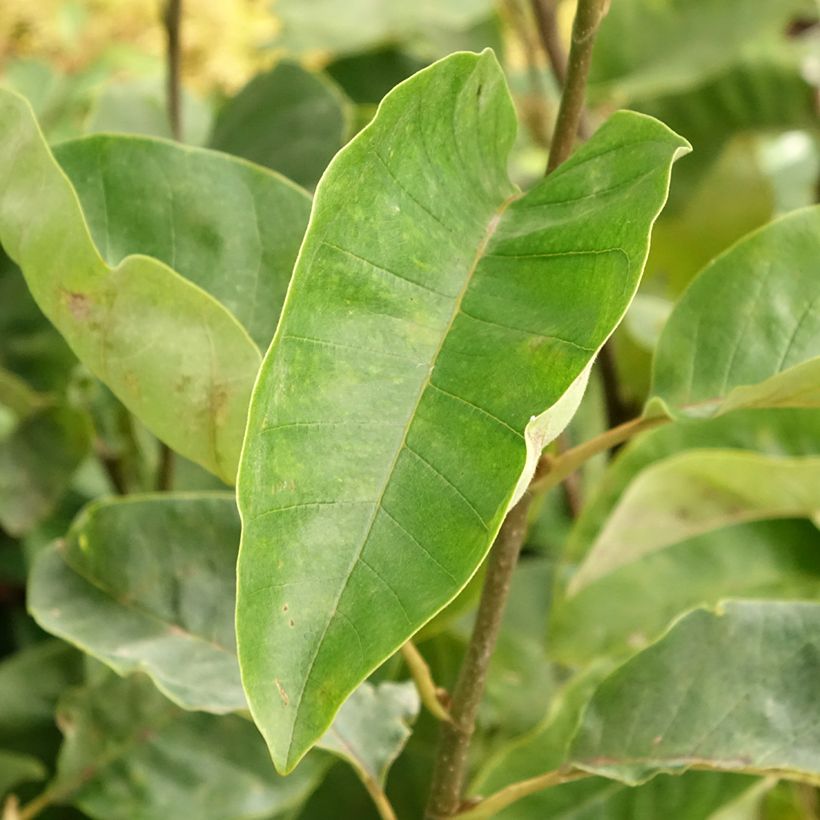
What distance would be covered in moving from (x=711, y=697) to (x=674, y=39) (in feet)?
2.74

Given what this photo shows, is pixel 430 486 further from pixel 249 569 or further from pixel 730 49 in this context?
pixel 730 49

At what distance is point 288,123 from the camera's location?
0.84m

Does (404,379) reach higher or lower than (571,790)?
higher

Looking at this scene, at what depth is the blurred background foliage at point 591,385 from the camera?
28.2 inches

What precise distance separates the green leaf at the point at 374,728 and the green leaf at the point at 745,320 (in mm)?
203

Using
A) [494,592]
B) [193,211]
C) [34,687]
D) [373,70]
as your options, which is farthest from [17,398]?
[373,70]

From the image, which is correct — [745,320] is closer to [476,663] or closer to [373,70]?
[476,663]

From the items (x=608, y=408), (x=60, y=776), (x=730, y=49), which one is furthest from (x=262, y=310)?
(x=730, y=49)

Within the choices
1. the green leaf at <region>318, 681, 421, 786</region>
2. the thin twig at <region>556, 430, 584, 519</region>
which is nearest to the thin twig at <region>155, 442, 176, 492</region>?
the green leaf at <region>318, 681, 421, 786</region>

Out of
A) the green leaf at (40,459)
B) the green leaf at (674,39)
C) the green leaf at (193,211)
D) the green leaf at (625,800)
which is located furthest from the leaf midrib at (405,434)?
the green leaf at (674,39)

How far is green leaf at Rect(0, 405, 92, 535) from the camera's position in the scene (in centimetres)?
75

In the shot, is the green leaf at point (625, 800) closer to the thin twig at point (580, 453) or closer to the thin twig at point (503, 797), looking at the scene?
the thin twig at point (503, 797)

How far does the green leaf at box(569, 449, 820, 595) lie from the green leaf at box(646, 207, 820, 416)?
0.17m

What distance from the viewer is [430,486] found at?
341mm
